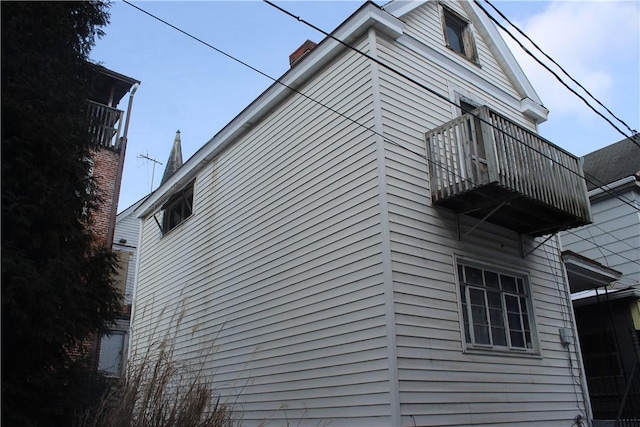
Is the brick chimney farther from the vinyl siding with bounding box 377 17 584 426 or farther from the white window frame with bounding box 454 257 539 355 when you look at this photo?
the white window frame with bounding box 454 257 539 355

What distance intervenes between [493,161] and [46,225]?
592 centimetres

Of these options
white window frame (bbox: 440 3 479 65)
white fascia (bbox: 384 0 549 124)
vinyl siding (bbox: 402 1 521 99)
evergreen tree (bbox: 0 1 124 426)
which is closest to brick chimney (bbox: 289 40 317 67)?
vinyl siding (bbox: 402 1 521 99)

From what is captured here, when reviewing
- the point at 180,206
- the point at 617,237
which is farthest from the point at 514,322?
the point at 180,206

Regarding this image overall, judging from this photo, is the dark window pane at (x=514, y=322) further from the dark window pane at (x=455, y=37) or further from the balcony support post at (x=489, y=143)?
Result: the dark window pane at (x=455, y=37)

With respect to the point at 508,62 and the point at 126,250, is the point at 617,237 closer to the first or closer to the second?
the point at 508,62

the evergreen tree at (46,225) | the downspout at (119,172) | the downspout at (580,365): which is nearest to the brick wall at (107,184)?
the downspout at (119,172)

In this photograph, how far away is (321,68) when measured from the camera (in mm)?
9977

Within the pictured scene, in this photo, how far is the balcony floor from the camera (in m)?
8.25

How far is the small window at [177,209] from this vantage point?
14.0 meters

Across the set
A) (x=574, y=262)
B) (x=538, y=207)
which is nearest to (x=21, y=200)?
(x=538, y=207)

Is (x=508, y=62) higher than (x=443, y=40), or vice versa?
(x=508, y=62)

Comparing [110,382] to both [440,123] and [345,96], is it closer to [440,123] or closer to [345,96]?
[345,96]

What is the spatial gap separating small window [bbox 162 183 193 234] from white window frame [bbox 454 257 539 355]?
25.1 ft

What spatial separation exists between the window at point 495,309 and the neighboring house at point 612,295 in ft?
10.2
